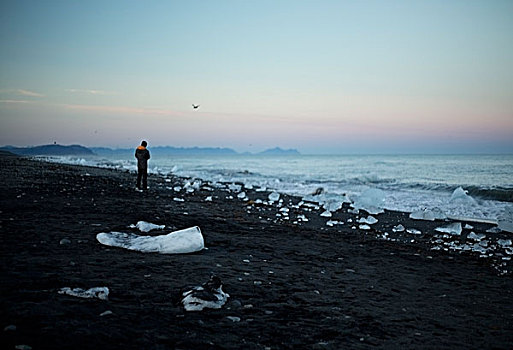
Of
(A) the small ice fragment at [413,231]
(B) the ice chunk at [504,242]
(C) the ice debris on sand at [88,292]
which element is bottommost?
(A) the small ice fragment at [413,231]

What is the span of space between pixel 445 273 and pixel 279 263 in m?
2.35

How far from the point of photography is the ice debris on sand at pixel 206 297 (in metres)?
3.00

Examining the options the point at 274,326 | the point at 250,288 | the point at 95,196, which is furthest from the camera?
the point at 95,196

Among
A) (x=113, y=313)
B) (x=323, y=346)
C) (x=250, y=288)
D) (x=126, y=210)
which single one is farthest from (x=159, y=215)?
(x=323, y=346)

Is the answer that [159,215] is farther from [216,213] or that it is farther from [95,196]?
[95,196]

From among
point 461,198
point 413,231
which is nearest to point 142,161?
point 413,231

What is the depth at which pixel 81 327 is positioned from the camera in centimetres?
243

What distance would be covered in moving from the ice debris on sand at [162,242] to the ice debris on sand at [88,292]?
1.57m

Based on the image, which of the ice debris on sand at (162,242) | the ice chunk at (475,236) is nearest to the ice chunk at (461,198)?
the ice chunk at (475,236)

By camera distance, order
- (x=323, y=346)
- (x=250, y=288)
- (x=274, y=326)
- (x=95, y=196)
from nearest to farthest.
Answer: (x=323, y=346), (x=274, y=326), (x=250, y=288), (x=95, y=196)

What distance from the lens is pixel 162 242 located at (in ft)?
15.7

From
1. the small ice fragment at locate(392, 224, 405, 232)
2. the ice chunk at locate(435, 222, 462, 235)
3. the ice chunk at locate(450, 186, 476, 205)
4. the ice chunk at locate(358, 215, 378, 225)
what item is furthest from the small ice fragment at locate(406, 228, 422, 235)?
the ice chunk at locate(450, 186, 476, 205)

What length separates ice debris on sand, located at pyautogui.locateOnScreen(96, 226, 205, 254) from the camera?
4.69 metres

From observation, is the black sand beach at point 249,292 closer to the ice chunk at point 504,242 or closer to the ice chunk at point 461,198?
the ice chunk at point 504,242
